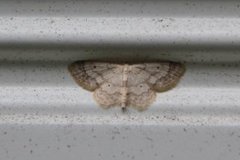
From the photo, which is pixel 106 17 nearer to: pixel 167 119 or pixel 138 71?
pixel 138 71

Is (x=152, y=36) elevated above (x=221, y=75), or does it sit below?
above

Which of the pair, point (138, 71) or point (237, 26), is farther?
point (138, 71)

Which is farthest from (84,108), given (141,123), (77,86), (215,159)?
(215,159)
